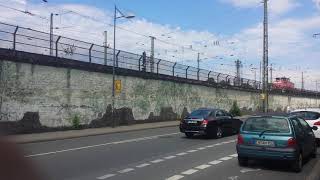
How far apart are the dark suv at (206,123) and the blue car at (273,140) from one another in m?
9.75

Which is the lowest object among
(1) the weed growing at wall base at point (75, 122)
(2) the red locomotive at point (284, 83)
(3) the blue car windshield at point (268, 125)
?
(1) the weed growing at wall base at point (75, 122)

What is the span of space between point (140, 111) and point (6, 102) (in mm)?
14829

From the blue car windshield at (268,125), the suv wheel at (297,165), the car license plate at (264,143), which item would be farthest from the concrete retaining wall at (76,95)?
the suv wheel at (297,165)

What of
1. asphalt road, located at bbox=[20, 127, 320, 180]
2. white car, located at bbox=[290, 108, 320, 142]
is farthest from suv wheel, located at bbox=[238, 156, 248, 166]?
white car, located at bbox=[290, 108, 320, 142]

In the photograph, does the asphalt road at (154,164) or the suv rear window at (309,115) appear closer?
the asphalt road at (154,164)

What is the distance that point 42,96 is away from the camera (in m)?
28.4

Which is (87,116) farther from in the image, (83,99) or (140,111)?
(140,111)

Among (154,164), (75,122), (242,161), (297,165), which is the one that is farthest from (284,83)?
(154,164)

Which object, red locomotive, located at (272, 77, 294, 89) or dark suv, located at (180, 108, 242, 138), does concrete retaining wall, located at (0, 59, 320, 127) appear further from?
red locomotive, located at (272, 77, 294, 89)

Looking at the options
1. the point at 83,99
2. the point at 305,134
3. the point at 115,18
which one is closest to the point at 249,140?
the point at 305,134

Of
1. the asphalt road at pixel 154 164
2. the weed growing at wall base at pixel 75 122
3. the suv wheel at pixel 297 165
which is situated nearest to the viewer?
the asphalt road at pixel 154 164

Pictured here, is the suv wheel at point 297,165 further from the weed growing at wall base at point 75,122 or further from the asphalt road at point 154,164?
the weed growing at wall base at point 75,122

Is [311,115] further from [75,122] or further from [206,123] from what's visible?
[75,122]

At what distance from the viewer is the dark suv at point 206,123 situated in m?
23.3
